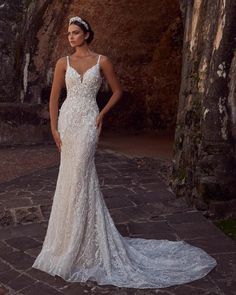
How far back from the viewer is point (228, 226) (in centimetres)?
541

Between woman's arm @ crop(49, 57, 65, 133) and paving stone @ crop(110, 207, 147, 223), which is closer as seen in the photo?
woman's arm @ crop(49, 57, 65, 133)

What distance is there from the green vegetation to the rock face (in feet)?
0.41

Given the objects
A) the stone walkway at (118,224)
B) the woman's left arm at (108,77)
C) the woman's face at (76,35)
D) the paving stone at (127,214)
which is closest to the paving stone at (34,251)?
the stone walkway at (118,224)

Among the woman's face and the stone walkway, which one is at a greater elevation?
the woman's face

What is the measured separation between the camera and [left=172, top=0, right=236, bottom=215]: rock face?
5555 mm

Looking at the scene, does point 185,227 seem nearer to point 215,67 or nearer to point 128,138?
point 215,67

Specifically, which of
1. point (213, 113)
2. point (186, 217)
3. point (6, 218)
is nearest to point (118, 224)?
point (186, 217)

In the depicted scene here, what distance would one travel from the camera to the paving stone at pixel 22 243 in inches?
184

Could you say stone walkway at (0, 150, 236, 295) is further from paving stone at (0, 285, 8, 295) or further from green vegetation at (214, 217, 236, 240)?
green vegetation at (214, 217, 236, 240)

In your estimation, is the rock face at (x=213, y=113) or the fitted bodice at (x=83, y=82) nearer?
the fitted bodice at (x=83, y=82)

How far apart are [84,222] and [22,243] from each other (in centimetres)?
100

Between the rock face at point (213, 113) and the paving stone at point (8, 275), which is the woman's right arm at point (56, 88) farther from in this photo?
the rock face at point (213, 113)

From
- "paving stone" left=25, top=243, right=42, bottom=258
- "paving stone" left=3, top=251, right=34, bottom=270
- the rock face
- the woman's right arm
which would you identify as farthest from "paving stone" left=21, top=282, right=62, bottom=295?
the rock face

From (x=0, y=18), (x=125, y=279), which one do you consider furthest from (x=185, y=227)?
(x=0, y=18)
